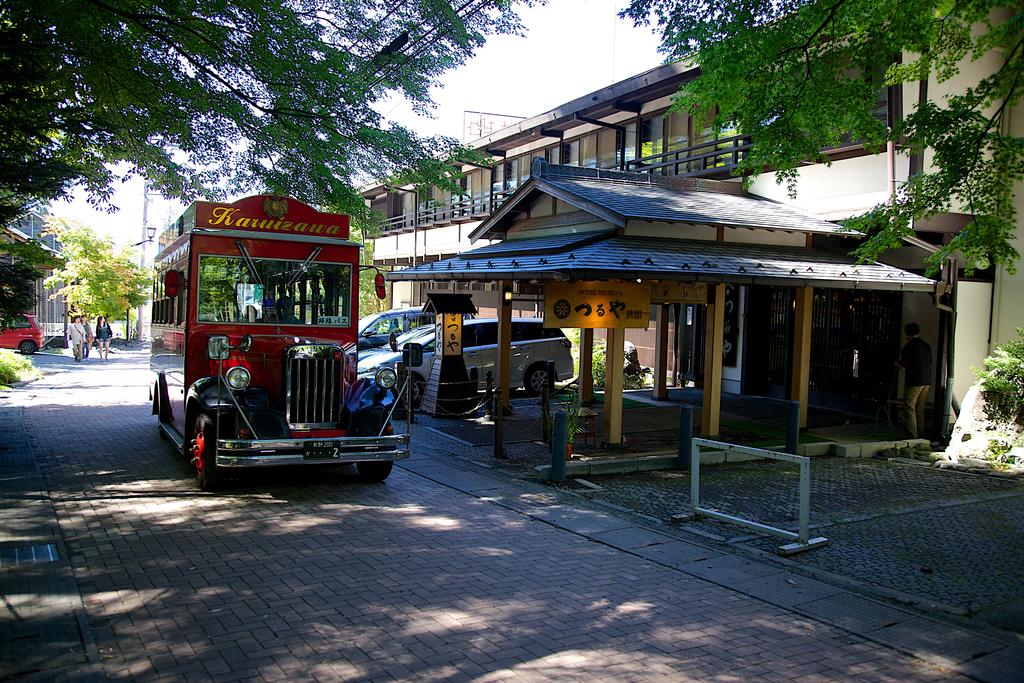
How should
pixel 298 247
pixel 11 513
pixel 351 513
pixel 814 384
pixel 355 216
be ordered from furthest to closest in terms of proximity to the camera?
pixel 814 384 → pixel 355 216 → pixel 298 247 → pixel 351 513 → pixel 11 513

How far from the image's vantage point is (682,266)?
10773 millimetres

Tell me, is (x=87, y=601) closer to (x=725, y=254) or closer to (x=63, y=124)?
(x=63, y=124)

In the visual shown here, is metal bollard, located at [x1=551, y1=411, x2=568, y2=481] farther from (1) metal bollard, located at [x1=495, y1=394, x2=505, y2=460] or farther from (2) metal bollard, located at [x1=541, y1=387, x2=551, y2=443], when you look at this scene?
(2) metal bollard, located at [x1=541, y1=387, x2=551, y2=443]

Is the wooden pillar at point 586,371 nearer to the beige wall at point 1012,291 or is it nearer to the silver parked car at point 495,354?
the silver parked car at point 495,354

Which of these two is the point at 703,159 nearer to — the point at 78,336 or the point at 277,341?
the point at 277,341

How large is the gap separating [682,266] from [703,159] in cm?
817

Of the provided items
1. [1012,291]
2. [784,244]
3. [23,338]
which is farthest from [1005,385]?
[23,338]

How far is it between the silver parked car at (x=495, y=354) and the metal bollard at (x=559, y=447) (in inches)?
232

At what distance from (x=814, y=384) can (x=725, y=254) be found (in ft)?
17.9

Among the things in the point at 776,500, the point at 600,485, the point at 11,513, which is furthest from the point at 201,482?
the point at 776,500

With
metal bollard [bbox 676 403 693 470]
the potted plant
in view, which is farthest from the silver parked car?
metal bollard [bbox 676 403 693 470]

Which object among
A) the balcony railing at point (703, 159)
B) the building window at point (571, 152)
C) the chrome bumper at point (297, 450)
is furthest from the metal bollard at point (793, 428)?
the building window at point (571, 152)

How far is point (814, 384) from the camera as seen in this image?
16.1m

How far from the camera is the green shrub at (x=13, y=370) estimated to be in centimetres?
1884
